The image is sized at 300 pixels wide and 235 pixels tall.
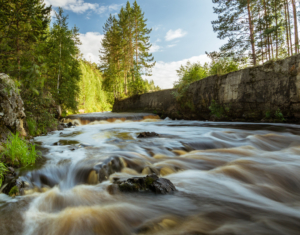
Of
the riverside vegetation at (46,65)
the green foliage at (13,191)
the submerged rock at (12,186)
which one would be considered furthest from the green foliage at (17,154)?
the green foliage at (13,191)

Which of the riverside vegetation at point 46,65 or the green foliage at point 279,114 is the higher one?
the riverside vegetation at point 46,65

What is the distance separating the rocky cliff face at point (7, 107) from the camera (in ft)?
12.4

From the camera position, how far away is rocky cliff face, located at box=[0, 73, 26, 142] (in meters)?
3.79

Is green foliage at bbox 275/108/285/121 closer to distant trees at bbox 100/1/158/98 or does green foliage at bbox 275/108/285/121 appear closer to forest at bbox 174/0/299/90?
forest at bbox 174/0/299/90

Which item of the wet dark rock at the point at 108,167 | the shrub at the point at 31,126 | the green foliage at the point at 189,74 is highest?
the green foliage at the point at 189,74

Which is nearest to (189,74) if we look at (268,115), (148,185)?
(268,115)

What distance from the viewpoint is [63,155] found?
4156 millimetres

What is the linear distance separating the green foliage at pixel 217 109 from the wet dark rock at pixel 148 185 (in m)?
8.71

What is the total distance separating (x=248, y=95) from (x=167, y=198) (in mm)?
8471

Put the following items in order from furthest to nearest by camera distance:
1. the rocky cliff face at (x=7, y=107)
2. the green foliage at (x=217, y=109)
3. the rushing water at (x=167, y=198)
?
1. the green foliage at (x=217, y=109)
2. the rocky cliff face at (x=7, y=107)
3. the rushing water at (x=167, y=198)

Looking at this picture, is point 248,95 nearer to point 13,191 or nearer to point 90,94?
point 13,191

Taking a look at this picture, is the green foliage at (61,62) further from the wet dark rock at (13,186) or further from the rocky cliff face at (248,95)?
the wet dark rock at (13,186)

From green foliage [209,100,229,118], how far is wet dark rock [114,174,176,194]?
28.6 feet

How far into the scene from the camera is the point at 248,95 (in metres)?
8.78
